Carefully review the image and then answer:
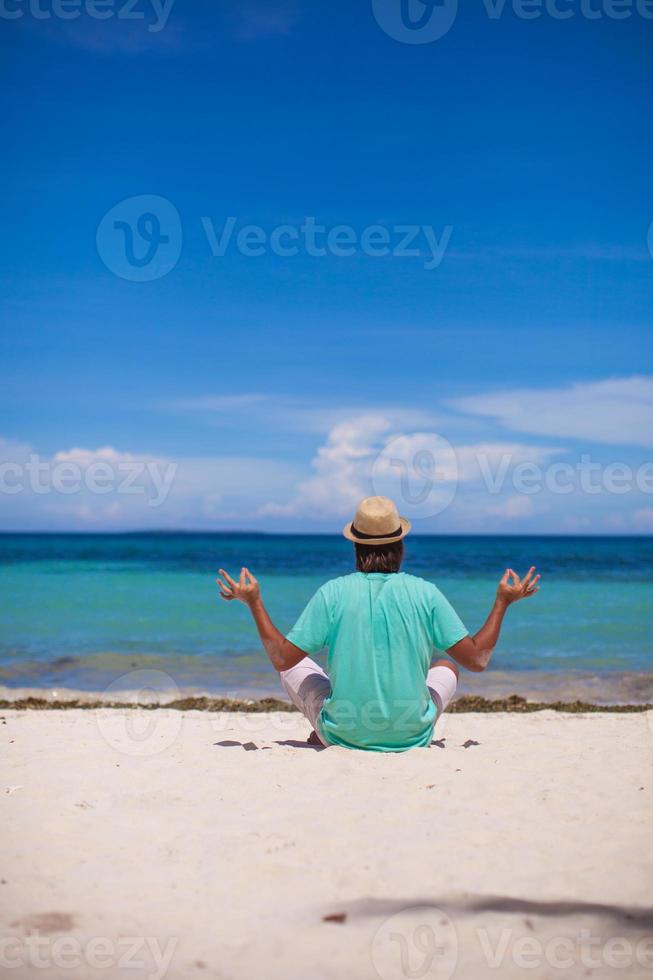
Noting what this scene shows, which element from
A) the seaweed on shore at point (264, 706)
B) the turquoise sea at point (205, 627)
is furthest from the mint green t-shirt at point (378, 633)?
the turquoise sea at point (205, 627)

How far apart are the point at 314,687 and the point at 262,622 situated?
75 centimetres

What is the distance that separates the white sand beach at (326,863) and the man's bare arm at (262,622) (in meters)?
0.68

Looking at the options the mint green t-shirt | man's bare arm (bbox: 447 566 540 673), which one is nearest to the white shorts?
the mint green t-shirt

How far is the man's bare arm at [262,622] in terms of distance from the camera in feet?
16.0

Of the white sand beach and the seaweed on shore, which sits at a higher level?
the seaweed on shore

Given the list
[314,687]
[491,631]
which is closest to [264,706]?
[314,687]

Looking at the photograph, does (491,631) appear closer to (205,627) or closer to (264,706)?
(264,706)

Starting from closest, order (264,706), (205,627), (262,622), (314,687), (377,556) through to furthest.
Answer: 1. (262,622)
2. (377,556)
3. (314,687)
4. (264,706)
5. (205,627)

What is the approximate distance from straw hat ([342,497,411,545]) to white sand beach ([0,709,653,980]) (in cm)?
134

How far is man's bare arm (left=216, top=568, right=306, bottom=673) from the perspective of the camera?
16.0ft

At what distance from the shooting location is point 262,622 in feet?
16.4

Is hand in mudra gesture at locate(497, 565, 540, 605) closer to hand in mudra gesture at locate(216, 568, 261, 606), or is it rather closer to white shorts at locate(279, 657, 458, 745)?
white shorts at locate(279, 657, 458, 745)

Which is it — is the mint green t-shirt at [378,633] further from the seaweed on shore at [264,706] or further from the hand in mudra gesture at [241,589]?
the seaweed on shore at [264,706]

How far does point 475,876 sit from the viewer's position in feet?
11.9
